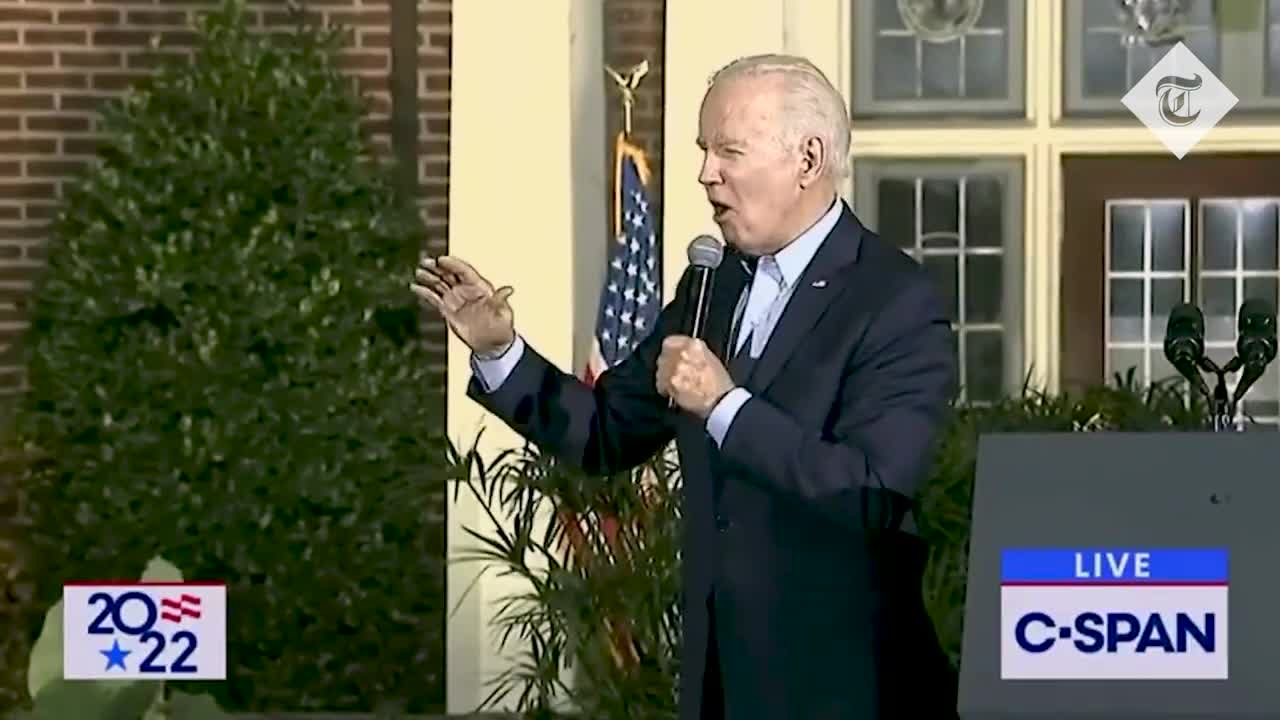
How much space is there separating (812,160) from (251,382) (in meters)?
4.44

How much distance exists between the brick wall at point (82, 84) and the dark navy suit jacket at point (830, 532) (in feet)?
14.9

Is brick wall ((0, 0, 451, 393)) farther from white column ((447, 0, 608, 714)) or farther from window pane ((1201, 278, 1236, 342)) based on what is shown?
window pane ((1201, 278, 1236, 342))

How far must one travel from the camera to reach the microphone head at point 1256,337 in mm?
3314

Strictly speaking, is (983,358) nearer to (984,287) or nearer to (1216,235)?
(984,287)

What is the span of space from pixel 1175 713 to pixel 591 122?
5.46m

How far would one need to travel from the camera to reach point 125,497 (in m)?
7.27

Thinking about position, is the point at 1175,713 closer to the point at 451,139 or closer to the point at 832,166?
the point at 832,166

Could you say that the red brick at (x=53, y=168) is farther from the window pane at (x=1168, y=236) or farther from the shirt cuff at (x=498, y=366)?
the shirt cuff at (x=498, y=366)

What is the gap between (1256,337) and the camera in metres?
3.42

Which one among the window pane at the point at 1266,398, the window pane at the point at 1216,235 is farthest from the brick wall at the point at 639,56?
the window pane at the point at 1266,398

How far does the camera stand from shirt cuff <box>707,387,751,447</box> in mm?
2898

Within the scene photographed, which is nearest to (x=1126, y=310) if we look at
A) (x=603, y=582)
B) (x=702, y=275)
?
(x=603, y=582)

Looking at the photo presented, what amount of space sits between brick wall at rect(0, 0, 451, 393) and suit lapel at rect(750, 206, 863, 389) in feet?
14.9

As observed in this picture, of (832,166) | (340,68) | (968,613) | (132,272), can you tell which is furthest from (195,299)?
(968,613)
